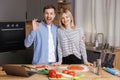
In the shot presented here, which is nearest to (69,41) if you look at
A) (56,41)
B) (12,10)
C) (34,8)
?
(56,41)

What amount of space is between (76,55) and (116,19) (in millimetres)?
1316

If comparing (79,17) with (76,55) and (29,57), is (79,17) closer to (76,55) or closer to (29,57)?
(29,57)

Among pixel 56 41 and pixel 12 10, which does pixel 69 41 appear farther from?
pixel 12 10

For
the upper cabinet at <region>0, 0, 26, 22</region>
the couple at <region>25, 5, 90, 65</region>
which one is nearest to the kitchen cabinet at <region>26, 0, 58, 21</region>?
the upper cabinet at <region>0, 0, 26, 22</region>

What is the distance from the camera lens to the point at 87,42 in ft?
14.0

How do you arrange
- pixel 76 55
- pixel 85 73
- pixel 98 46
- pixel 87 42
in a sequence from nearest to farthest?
pixel 85 73
pixel 76 55
pixel 98 46
pixel 87 42

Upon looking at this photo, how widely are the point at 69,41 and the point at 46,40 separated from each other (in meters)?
0.27

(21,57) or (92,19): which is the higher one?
(92,19)

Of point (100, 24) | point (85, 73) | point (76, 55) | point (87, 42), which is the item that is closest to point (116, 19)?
point (100, 24)

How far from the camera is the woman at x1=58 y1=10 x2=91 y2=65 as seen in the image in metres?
2.70

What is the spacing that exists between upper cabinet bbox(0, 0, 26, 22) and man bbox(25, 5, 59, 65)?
3.65 ft

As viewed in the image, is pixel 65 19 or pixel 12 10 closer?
pixel 65 19

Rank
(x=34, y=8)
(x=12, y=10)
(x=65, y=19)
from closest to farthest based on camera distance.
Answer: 1. (x=65, y=19)
2. (x=12, y=10)
3. (x=34, y=8)

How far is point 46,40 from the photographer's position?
2707 mm
